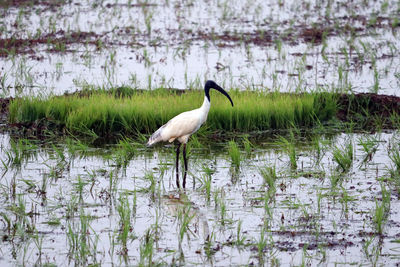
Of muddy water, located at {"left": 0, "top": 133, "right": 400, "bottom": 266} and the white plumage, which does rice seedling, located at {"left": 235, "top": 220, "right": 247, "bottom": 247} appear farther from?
the white plumage

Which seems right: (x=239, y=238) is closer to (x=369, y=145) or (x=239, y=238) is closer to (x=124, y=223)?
(x=124, y=223)

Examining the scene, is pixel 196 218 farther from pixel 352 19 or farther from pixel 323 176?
pixel 352 19

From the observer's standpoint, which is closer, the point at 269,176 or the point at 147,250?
the point at 147,250

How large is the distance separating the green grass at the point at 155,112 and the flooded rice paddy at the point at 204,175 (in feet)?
1.05

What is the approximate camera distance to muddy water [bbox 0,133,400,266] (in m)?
5.19

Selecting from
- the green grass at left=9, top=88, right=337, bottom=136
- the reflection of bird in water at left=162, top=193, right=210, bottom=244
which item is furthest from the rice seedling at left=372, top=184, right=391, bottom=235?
the green grass at left=9, top=88, right=337, bottom=136

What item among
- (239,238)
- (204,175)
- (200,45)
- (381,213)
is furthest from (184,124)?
(200,45)

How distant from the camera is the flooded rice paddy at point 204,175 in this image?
5285mm

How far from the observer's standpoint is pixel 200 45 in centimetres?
1482

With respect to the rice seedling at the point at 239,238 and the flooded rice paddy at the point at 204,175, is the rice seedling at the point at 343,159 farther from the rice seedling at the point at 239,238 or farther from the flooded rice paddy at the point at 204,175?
the rice seedling at the point at 239,238

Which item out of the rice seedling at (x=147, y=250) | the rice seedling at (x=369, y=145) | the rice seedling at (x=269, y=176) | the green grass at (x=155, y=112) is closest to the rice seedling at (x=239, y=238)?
the rice seedling at (x=147, y=250)

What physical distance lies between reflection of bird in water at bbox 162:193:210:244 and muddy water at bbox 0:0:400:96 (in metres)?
4.12

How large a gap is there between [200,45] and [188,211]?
31.4ft

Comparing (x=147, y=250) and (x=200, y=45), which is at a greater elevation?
(x=200, y=45)
